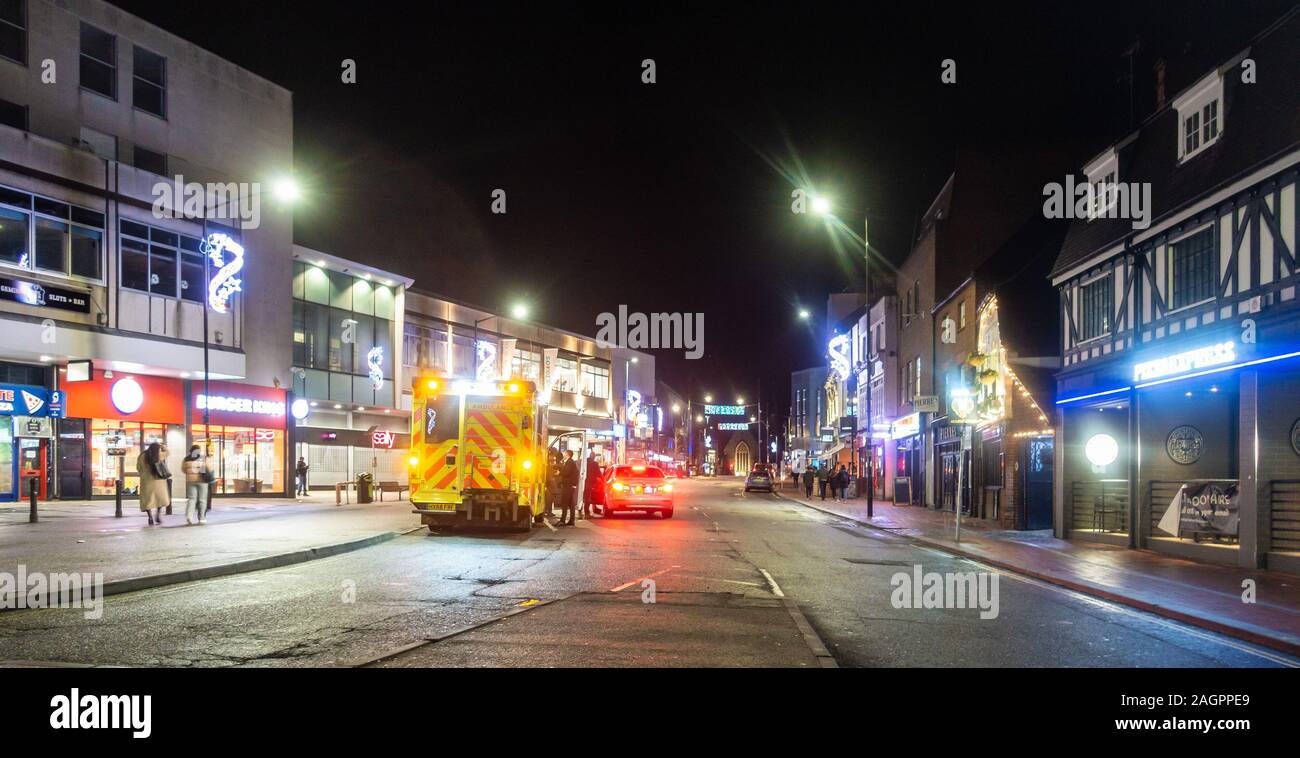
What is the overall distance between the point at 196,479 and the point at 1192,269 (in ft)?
69.5

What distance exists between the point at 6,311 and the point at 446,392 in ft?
53.1

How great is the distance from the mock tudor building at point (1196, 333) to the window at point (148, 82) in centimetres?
3004

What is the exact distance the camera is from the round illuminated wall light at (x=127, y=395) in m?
31.6

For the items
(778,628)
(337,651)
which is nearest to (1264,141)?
(778,628)

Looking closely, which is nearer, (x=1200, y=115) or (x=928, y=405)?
(x=1200, y=115)

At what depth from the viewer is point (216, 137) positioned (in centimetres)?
3591

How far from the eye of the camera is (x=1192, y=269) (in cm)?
1764

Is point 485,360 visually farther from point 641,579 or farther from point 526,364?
point 641,579

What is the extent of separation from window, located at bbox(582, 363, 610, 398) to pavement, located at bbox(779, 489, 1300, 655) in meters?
55.1

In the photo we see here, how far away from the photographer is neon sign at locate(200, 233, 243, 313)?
3381 centimetres

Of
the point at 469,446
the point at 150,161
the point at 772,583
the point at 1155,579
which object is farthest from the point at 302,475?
the point at 1155,579

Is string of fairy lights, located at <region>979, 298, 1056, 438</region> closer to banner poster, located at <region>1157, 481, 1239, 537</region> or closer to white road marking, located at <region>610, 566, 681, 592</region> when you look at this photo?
banner poster, located at <region>1157, 481, 1239, 537</region>

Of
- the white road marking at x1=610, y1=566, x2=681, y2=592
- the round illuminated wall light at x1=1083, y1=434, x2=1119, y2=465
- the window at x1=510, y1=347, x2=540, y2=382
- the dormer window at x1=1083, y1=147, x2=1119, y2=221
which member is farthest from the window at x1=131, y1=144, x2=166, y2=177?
the window at x1=510, y1=347, x2=540, y2=382
